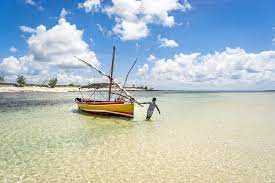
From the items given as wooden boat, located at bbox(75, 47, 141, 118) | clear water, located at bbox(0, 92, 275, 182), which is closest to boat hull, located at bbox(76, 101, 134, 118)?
wooden boat, located at bbox(75, 47, 141, 118)

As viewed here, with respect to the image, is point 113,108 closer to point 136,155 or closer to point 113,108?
point 113,108

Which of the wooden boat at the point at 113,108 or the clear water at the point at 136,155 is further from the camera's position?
the wooden boat at the point at 113,108

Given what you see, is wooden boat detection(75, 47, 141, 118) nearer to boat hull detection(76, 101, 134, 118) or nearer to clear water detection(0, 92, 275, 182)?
boat hull detection(76, 101, 134, 118)

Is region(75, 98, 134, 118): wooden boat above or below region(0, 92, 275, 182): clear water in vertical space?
above

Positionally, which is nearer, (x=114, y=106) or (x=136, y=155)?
(x=136, y=155)

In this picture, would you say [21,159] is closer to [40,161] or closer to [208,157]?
[40,161]

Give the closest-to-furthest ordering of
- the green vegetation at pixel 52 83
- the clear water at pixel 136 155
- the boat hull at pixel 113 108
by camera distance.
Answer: the clear water at pixel 136 155 → the boat hull at pixel 113 108 → the green vegetation at pixel 52 83

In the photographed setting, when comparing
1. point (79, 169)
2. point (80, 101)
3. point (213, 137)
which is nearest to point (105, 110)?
point (80, 101)

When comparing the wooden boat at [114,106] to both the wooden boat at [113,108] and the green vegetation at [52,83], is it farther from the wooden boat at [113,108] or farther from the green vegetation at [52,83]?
the green vegetation at [52,83]

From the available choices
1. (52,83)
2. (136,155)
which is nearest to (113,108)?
(136,155)

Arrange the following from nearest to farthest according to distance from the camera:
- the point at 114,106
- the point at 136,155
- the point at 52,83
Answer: the point at 136,155 → the point at 114,106 → the point at 52,83

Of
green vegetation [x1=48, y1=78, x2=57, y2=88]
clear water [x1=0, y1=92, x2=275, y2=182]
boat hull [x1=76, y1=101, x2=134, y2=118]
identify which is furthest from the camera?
green vegetation [x1=48, y1=78, x2=57, y2=88]

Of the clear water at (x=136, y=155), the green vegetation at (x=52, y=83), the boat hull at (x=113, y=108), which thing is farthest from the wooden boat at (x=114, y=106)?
the green vegetation at (x=52, y=83)

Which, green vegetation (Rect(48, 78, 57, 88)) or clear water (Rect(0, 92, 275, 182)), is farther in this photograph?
green vegetation (Rect(48, 78, 57, 88))
